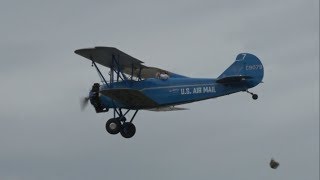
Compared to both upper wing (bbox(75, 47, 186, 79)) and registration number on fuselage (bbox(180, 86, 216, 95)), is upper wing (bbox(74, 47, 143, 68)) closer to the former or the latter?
upper wing (bbox(75, 47, 186, 79))

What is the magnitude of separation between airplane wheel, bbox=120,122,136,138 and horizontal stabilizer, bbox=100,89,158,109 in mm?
857

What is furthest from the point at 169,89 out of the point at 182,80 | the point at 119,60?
the point at 119,60

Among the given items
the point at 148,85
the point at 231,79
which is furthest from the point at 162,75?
the point at 231,79

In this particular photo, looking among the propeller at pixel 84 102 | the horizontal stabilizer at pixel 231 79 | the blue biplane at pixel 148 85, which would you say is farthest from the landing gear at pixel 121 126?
the horizontal stabilizer at pixel 231 79

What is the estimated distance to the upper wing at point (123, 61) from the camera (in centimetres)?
2779

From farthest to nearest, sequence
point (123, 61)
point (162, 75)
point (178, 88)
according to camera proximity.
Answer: point (123, 61)
point (162, 75)
point (178, 88)

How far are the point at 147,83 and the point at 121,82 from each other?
1.01 m

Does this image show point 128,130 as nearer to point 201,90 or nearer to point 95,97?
point 95,97

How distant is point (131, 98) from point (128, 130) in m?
1.70

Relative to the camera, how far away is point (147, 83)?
2809 centimetres

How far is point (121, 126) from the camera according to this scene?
28.4 meters

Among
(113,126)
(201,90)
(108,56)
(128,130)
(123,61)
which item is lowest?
(128,130)

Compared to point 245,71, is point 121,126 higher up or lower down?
lower down

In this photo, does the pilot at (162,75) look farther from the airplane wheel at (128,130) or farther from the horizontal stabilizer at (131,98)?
the airplane wheel at (128,130)
